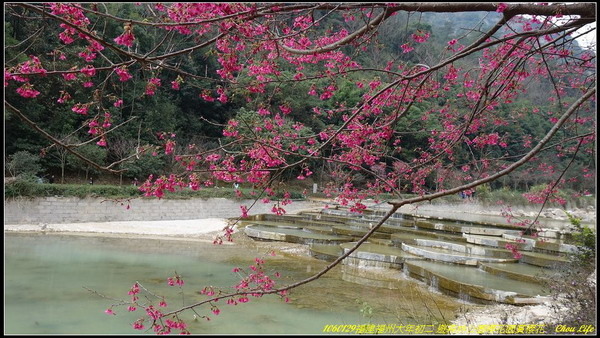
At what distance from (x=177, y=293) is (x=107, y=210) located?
893 cm

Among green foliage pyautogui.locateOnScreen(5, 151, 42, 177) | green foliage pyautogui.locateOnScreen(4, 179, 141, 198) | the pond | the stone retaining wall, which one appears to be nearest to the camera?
the pond

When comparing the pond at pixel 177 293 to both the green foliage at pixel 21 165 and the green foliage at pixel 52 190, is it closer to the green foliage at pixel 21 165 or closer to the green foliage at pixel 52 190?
the green foliage at pixel 52 190

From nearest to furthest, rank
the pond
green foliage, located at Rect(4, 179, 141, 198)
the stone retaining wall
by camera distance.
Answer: the pond
green foliage, located at Rect(4, 179, 141, 198)
the stone retaining wall

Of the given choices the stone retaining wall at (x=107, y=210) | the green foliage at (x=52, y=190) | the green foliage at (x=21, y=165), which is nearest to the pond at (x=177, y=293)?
the stone retaining wall at (x=107, y=210)

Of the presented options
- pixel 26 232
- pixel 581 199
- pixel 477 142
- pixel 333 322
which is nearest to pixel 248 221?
pixel 26 232

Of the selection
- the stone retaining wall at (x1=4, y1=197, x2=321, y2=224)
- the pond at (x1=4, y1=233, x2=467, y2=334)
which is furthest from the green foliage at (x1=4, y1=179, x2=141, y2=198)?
the pond at (x1=4, y1=233, x2=467, y2=334)

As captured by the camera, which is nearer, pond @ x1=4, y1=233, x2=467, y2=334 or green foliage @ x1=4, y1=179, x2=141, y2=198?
pond @ x1=4, y1=233, x2=467, y2=334

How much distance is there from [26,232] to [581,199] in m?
31.2

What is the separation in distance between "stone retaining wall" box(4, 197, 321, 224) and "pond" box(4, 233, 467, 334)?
92.1 inches

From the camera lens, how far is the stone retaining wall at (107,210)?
12492 millimetres

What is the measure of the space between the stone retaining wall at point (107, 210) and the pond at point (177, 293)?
234 centimetres

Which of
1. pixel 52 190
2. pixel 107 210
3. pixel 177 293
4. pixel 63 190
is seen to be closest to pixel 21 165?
pixel 52 190

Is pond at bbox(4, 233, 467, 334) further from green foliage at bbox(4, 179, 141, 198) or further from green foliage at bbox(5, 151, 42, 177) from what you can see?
green foliage at bbox(5, 151, 42, 177)

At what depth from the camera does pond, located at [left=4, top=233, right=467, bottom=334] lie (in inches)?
192
